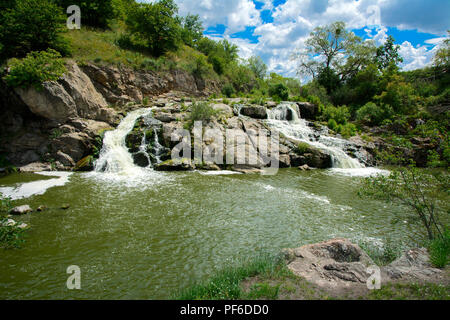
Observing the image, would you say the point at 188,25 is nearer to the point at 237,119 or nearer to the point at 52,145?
the point at 237,119

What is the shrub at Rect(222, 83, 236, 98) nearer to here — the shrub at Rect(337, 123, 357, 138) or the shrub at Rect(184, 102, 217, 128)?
the shrub at Rect(184, 102, 217, 128)

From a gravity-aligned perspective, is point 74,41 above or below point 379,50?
below

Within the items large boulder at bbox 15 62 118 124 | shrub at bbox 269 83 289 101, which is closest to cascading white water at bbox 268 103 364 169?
shrub at bbox 269 83 289 101

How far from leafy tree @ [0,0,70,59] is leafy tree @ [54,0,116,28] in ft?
35.0

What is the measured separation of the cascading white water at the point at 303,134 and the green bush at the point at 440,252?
1446 centimetres

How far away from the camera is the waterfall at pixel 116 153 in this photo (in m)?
16.2

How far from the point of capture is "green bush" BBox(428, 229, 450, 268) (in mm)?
5043

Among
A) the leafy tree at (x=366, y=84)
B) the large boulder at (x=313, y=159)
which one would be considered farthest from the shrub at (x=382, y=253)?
the leafy tree at (x=366, y=84)

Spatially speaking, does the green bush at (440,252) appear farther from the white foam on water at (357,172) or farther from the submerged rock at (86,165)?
the submerged rock at (86,165)

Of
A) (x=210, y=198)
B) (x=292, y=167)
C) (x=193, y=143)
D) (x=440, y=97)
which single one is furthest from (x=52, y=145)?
(x=440, y=97)

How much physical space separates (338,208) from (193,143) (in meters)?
11.5

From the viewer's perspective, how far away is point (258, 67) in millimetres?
50344

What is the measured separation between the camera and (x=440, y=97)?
92.0 feet

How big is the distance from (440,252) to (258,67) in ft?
164
